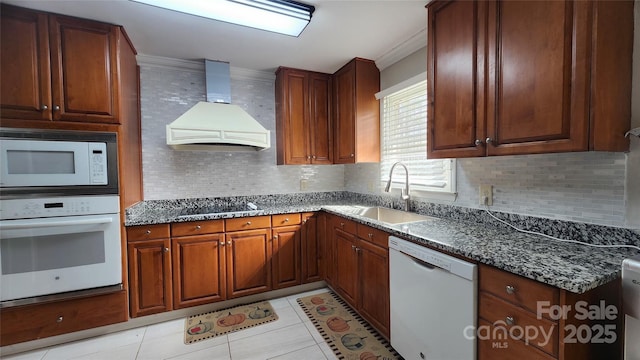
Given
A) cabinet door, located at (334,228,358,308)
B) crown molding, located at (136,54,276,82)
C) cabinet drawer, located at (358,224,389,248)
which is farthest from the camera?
crown molding, located at (136,54,276,82)

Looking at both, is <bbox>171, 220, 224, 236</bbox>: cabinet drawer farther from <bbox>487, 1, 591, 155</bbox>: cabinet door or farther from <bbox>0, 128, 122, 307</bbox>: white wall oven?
<bbox>487, 1, 591, 155</bbox>: cabinet door

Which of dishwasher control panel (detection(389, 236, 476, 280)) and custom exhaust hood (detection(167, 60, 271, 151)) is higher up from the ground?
custom exhaust hood (detection(167, 60, 271, 151))

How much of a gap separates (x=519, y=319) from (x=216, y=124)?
7.74ft

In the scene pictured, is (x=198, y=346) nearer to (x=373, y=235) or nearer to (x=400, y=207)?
(x=373, y=235)

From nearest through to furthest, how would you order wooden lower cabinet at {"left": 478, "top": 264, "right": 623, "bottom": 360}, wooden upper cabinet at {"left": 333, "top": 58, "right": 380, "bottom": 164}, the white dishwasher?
wooden lower cabinet at {"left": 478, "top": 264, "right": 623, "bottom": 360}
the white dishwasher
wooden upper cabinet at {"left": 333, "top": 58, "right": 380, "bottom": 164}

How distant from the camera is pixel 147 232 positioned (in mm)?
2092

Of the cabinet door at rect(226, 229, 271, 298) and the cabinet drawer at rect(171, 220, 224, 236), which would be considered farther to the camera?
the cabinet door at rect(226, 229, 271, 298)

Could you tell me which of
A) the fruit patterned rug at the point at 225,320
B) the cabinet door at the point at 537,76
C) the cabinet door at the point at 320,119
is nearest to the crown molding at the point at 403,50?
the cabinet door at the point at 320,119

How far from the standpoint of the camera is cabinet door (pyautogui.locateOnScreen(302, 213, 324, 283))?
105 inches

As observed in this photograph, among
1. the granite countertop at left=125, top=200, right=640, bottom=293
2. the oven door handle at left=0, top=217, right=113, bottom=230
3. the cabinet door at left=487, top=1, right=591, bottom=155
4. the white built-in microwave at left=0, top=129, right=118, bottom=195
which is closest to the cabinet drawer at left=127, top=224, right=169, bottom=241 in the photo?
the oven door handle at left=0, top=217, right=113, bottom=230

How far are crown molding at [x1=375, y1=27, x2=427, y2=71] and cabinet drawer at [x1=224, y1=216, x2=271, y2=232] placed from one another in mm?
1853

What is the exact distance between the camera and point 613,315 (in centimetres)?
99

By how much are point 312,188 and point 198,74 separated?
5.69 feet

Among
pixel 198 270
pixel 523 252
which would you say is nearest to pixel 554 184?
pixel 523 252
